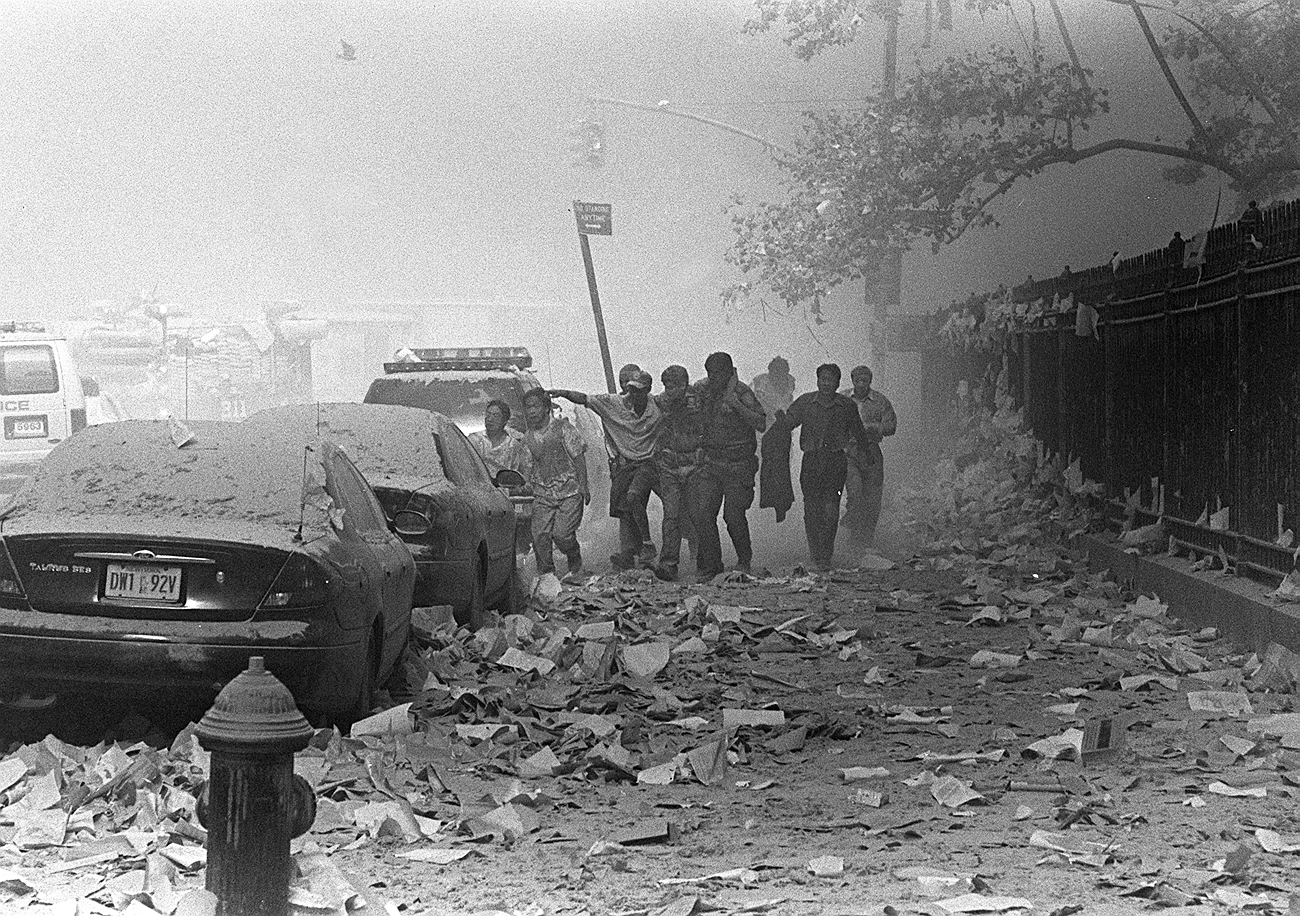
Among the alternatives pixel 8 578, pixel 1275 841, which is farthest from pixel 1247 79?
pixel 8 578

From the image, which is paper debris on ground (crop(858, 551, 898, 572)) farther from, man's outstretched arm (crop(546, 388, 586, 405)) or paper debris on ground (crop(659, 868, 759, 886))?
paper debris on ground (crop(659, 868, 759, 886))

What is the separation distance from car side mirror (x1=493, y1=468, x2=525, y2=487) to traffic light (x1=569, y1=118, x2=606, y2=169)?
14488 millimetres

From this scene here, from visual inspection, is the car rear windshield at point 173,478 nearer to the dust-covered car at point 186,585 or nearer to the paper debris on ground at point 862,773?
the dust-covered car at point 186,585

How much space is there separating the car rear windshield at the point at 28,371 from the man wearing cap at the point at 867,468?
33.1 ft

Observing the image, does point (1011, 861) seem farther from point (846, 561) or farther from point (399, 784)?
point (846, 561)

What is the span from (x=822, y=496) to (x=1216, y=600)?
6.27 meters

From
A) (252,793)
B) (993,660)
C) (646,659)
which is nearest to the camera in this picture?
(252,793)

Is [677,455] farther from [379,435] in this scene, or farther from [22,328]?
[22,328]

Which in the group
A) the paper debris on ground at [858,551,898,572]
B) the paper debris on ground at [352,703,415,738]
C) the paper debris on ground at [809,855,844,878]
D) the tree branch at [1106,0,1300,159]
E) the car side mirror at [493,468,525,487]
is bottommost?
the paper debris on ground at [858,551,898,572]

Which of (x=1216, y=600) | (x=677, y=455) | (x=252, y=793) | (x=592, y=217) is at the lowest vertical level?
(x=1216, y=600)

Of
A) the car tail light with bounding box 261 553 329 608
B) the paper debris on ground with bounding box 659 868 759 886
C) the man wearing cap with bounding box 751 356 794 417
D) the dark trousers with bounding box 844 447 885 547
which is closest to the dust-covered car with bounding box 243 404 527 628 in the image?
the car tail light with bounding box 261 553 329 608

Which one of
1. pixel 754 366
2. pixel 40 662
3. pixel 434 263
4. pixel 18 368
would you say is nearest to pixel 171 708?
pixel 40 662

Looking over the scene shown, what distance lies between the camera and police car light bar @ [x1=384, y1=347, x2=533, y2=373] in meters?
18.4

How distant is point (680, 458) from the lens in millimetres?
16719
